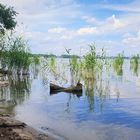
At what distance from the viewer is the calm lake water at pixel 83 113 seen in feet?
43.4

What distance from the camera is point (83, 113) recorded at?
56.3 feet

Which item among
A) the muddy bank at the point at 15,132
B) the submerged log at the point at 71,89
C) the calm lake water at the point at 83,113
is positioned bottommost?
the calm lake water at the point at 83,113

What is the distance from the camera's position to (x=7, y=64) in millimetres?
35406

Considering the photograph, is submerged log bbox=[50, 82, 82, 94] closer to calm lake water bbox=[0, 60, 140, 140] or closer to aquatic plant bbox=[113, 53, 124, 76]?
calm lake water bbox=[0, 60, 140, 140]

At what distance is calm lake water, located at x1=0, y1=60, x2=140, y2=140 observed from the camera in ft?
43.4

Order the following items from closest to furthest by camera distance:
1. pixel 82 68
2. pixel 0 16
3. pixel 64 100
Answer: pixel 64 100 < pixel 0 16 < pixel 82 68

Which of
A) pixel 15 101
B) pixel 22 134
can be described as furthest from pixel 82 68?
pixel 22 134

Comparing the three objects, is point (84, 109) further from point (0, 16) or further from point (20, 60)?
point (20, 60)

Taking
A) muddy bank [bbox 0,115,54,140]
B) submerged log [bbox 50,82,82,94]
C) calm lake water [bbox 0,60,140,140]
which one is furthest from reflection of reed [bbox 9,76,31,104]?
muddy bank [bbox 0,115,54,140]

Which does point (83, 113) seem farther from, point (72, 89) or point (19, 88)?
point (19, 88)

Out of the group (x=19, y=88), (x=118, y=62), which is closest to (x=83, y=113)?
(x=19, y=88)

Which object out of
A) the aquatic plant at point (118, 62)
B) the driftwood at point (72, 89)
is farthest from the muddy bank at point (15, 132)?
the aquatic plant at point (118, 62)

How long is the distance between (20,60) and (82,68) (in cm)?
703

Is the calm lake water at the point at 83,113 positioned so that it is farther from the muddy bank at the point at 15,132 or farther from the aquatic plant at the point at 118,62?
the aquatic plant at the point at 118,62
